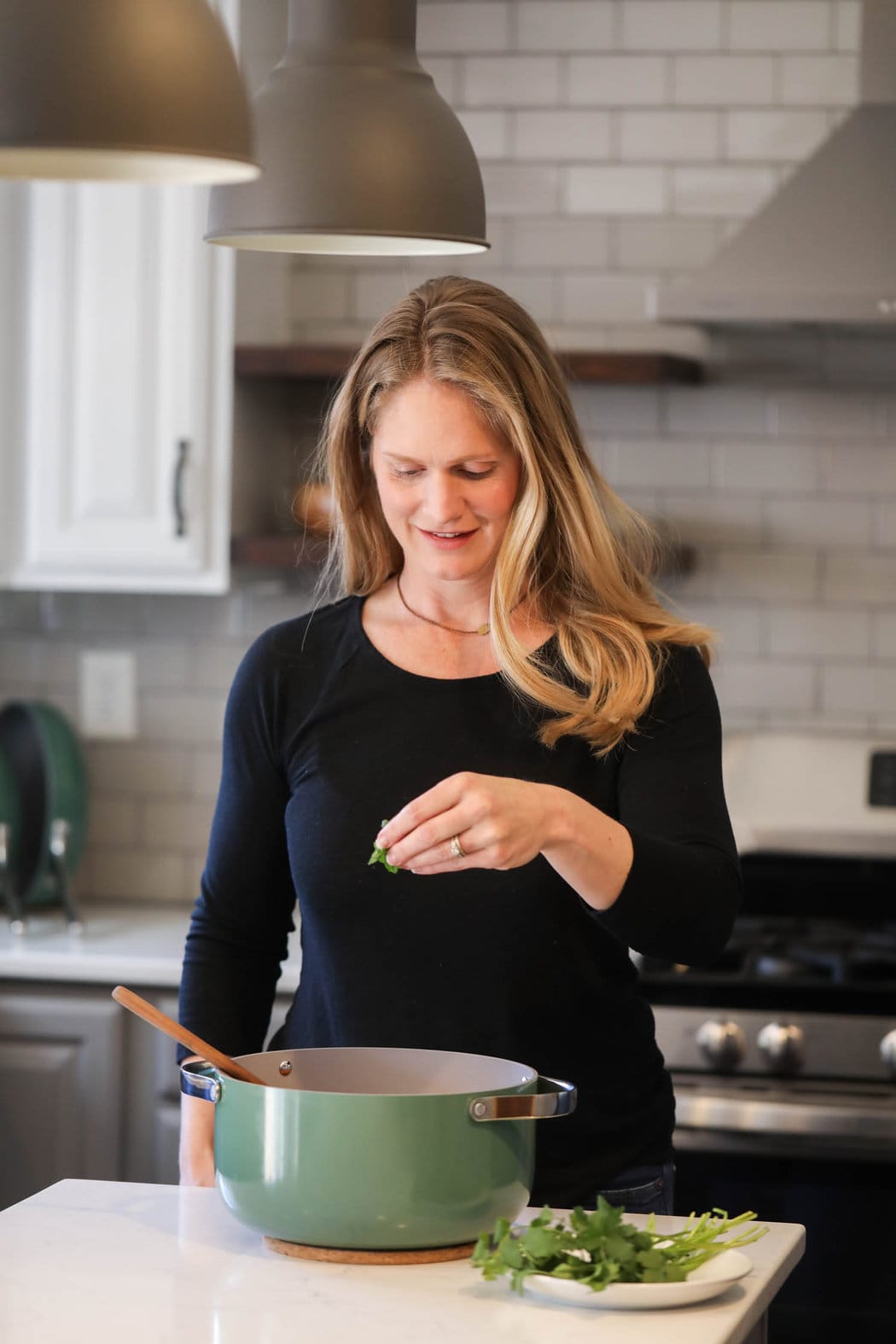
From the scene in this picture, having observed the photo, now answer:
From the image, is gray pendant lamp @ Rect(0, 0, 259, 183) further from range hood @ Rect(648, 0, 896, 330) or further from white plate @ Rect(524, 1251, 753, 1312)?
range hood @ Rect(648, 0, 896, 330)

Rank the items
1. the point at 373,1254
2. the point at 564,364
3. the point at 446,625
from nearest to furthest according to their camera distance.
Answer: the point at 373,1254 < the point at 446,625 < the point at 564,364

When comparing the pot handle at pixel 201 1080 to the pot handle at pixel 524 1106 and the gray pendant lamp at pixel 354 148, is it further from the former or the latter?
the gray pendant lamp at pixel 354 148

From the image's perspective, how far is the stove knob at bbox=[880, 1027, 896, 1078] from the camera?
285 cm

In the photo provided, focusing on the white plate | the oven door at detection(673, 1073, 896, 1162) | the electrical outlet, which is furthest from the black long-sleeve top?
the electrical outlet

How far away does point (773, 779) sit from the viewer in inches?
137

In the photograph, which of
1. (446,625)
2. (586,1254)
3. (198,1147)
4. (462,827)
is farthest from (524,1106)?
(446,625)

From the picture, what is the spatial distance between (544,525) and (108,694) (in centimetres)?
200

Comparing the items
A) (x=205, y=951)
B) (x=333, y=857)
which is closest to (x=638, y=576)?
(x=333, y=857)

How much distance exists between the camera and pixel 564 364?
321 centimetres

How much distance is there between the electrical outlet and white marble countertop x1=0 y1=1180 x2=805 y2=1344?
2.21 metres

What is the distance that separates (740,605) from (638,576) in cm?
158

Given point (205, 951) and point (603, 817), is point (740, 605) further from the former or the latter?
point (603, 817)

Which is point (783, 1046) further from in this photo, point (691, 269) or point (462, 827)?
point (462, 827)

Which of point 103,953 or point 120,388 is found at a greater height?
point 120,388
